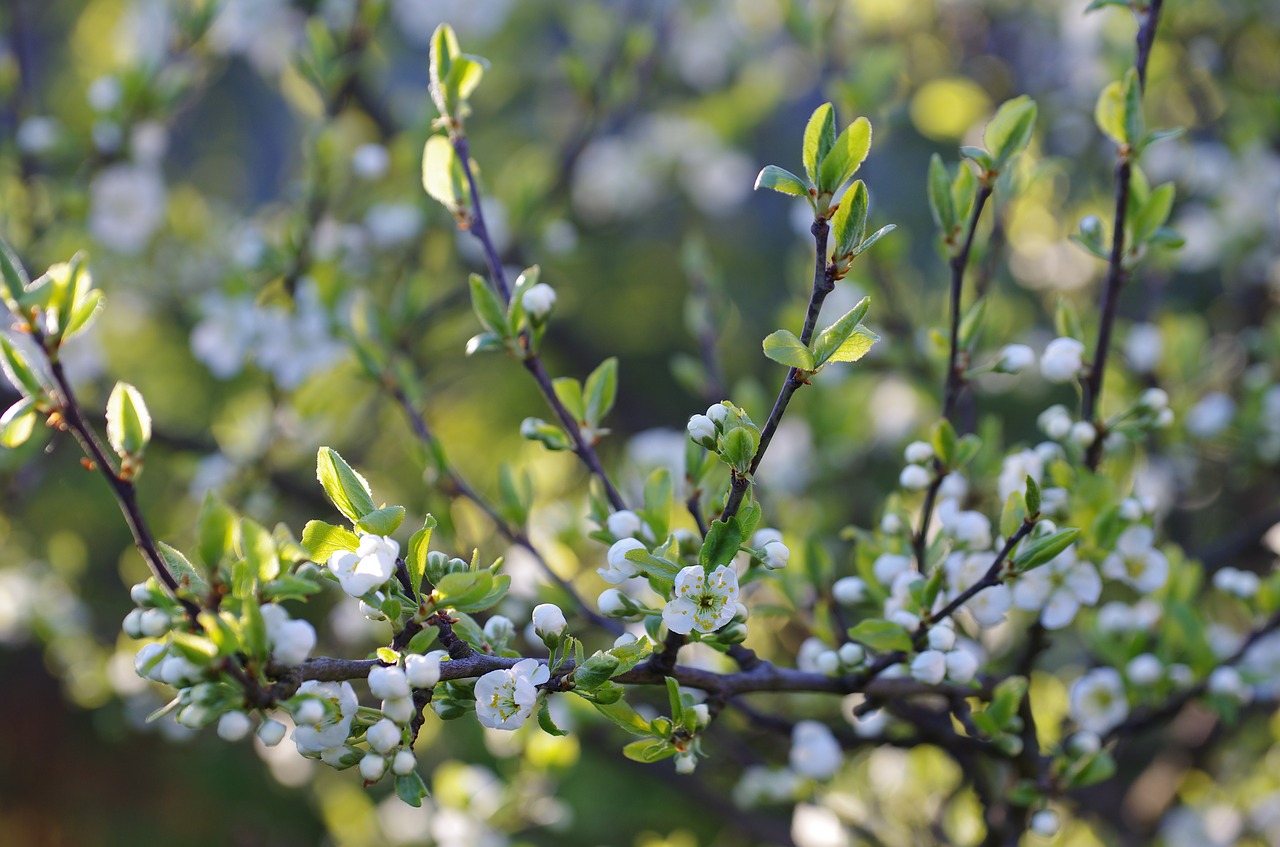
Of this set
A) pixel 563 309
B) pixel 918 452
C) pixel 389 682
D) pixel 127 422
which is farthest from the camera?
pixel 563 309

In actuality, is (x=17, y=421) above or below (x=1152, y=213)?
above

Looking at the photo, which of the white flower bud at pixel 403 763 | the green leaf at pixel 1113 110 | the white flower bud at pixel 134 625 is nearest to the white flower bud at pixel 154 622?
the white flower bud at pixel 134 625

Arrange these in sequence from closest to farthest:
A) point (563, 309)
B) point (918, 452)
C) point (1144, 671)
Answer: point (918, 452), point (1144, 671), point (563, 309)

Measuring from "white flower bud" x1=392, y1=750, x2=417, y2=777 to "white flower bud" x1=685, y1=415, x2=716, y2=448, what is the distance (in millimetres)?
347

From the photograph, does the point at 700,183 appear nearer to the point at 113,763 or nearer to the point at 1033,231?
the point at 1033,231

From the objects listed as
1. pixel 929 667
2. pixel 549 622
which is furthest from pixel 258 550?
pixel 929 667

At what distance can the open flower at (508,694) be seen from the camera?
2.69 ft

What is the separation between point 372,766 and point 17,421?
0.44m

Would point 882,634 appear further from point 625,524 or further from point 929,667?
point 625,524

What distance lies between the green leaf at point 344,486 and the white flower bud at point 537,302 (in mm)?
263

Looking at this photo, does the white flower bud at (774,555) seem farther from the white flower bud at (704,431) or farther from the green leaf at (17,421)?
the green leaf at (17,421)

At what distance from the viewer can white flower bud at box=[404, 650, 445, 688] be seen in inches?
30.2

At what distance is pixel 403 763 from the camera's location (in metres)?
0.80

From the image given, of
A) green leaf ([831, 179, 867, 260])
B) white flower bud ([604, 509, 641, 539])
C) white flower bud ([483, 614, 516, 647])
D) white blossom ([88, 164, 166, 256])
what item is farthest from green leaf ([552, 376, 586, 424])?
white blossom ([88, 164, 166, 256])
